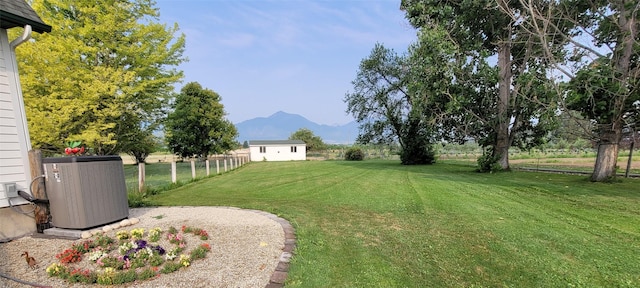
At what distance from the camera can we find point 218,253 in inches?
124

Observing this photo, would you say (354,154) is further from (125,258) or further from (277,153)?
(125,258)

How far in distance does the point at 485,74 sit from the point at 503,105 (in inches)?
76.0

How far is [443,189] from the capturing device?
7902 mm

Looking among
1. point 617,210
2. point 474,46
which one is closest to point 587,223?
point 617,210

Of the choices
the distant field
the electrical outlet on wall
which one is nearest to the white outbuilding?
the distant field

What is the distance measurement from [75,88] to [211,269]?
38.6 ft

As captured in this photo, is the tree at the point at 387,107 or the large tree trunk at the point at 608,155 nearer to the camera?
the large tree trunk at the point at 608,155

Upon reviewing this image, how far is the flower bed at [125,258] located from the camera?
2.53m

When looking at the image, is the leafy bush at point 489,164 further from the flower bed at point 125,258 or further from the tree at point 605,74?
the flower bed at point 125,258

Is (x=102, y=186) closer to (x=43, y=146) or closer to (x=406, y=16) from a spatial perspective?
(x=43, y=146)

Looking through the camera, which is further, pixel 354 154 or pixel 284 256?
pixel 354 154

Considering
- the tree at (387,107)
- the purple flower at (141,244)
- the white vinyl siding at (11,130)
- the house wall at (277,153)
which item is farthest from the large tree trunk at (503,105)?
the house wall at (277,153)

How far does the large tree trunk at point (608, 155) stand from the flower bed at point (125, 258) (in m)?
11.5

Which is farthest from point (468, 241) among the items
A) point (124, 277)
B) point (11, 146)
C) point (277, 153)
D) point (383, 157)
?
point (383, 157)
